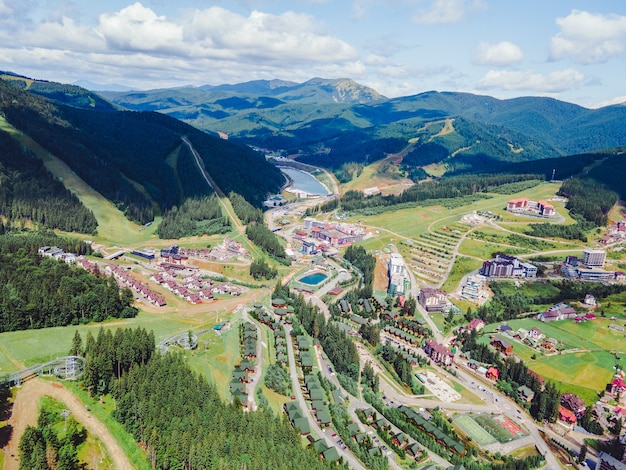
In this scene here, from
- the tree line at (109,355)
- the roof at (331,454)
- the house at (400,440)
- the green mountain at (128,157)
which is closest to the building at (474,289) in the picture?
the house at (400,440)

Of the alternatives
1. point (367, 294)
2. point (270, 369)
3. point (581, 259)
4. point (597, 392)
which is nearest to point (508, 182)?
point (581, 259)

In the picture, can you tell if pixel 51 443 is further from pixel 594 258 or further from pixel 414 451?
pixel 594 258

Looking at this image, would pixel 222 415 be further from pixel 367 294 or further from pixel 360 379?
pixel 367 294

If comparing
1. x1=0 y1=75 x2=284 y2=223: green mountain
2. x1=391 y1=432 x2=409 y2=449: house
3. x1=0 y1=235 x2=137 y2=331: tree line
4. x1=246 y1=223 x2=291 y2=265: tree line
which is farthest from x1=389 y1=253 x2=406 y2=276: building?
x1=0 y1=75 x2=284 y2=223: green mountain

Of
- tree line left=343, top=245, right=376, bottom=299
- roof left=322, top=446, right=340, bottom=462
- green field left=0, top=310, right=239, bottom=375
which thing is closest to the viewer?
roof left=322, top=446, right=340, bottom=462

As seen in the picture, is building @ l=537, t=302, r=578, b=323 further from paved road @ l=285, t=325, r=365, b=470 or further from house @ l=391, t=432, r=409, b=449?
paved road @ l=285, t=325, r=365, b=470

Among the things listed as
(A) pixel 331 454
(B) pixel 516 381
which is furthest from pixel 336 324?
(A) pixel 331 454
